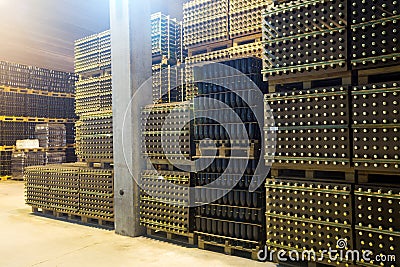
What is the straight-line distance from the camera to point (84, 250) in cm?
483

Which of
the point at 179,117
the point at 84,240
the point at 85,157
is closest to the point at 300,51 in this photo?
the point at 179,117

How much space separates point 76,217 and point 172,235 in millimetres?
2648

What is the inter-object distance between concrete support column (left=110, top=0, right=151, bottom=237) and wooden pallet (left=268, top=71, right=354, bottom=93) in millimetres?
2427

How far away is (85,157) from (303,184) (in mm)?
4529

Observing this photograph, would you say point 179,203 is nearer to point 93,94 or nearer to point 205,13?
point 205,13

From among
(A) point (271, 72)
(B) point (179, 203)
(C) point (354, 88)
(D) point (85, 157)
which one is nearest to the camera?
(C) point (354, 88)

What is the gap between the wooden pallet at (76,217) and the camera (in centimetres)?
624

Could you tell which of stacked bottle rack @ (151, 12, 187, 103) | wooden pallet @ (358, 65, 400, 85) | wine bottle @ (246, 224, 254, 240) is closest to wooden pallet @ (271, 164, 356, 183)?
wine bottle @ (246, 224, 254, 240)

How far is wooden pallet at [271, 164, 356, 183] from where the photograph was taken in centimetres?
379

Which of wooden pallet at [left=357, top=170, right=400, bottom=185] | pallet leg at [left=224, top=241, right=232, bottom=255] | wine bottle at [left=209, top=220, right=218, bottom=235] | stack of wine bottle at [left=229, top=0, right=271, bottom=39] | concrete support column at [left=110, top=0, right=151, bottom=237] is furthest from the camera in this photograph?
concrete support column at [left=110, top=0, right=151, bottom=237]

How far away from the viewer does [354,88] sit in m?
3.66

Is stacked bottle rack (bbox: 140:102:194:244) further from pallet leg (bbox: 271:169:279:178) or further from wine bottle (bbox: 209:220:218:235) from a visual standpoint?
pallet leg (bbox: 271:169:279:178)

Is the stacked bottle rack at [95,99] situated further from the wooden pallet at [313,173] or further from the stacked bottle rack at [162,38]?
the wooden pallet at [313,173]

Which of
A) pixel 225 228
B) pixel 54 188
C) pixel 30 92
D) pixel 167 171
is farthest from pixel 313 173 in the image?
pixel 30 92
